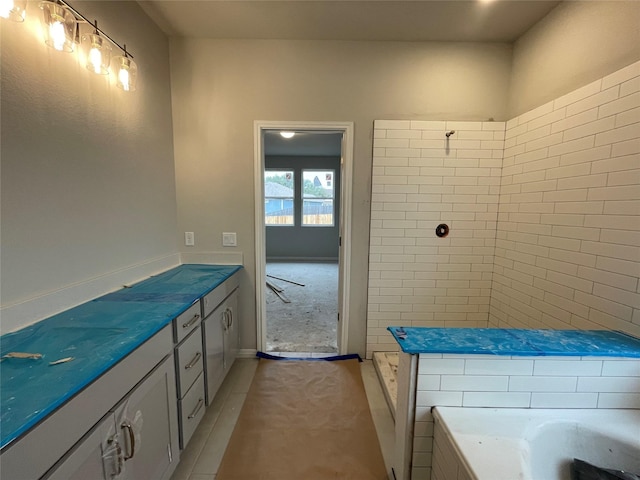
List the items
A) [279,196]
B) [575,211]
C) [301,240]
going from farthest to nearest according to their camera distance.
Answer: [301,240] → [279,196] → [575,211]

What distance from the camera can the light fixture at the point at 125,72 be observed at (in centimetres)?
156

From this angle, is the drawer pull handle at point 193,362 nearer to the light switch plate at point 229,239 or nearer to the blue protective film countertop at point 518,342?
the light switch plate at point 229,239

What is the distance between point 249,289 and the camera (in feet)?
7.89

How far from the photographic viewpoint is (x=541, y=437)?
3.53 ft

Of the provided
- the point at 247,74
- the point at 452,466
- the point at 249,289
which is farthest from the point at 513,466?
the point at 247,74

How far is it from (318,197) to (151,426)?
592 centimetres

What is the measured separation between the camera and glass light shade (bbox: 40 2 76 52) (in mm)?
1155

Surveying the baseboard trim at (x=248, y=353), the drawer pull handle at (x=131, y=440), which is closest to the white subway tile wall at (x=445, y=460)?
the drawer pull handle at (x=131, y=440)

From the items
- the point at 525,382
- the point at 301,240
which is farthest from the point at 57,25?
the point at 301,240

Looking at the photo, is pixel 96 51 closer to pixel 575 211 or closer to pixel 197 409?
pixel 197 409

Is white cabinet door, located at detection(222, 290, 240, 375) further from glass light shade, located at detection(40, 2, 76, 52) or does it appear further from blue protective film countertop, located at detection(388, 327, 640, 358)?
glass light shade, located at detection(40, 2, 76, 52)

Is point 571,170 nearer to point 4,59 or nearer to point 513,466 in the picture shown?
point 513,466

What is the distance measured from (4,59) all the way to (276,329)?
2762 millimetres

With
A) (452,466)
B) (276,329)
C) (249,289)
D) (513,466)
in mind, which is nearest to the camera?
(513,466)
